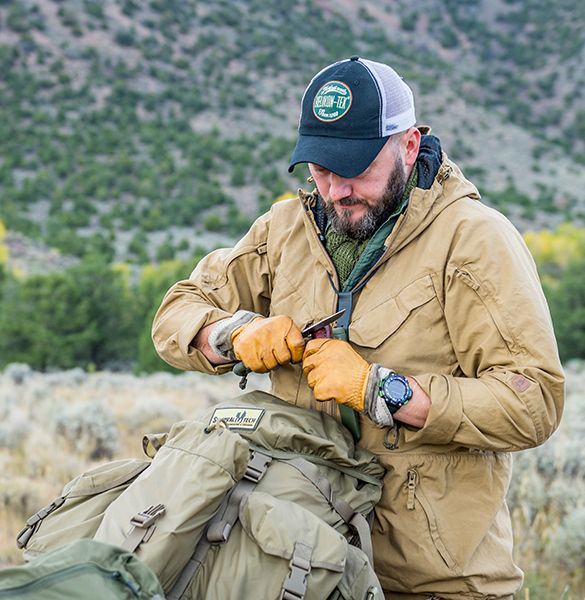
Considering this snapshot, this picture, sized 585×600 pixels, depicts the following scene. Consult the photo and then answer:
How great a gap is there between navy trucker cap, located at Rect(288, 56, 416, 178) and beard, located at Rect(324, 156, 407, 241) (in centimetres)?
11

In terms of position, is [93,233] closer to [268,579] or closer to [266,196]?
[266,196]

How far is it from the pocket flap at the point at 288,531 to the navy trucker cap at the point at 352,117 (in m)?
0.97

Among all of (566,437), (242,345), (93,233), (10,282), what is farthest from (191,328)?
(93,233)

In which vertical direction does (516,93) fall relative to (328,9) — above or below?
below

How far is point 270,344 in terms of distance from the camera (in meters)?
2.51

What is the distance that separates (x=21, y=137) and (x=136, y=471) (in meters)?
36.8

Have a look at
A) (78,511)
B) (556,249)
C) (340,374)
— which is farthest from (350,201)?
(556,249)

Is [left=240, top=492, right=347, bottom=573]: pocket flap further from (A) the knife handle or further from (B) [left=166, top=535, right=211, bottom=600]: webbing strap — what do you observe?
(A) the knife handle

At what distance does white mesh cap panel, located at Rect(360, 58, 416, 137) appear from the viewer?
99.4 inches

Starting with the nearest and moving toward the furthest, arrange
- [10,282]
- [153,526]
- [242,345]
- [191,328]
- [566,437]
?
[153,526]
[242,345]
[191,328]
[566,437]
[10,282]

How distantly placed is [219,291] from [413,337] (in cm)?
73

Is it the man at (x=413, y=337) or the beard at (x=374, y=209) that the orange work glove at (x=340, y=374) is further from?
the beard at (x=374, y=209)

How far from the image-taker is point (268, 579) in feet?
6.86

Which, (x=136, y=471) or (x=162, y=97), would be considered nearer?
(x=136, y=471)
